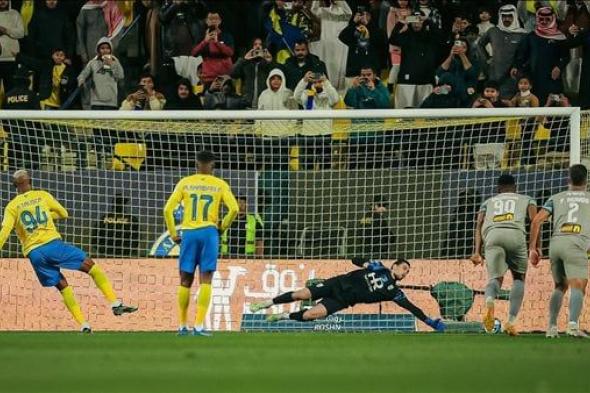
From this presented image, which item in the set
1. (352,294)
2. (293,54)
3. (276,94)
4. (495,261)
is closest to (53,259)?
(352,294)

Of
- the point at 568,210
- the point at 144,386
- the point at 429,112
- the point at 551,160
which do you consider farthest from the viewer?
the point at 551,160

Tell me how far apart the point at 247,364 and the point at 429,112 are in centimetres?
747

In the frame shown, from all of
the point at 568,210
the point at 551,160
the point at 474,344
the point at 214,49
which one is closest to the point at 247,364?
the point at 474,344

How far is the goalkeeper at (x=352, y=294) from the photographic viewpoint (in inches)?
672

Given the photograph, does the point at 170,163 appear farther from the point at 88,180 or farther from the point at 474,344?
the point at 474,344

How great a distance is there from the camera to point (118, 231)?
749 inches

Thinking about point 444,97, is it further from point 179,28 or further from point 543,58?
point 179,28

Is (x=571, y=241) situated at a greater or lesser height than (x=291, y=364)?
greater

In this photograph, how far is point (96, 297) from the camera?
1888 cm

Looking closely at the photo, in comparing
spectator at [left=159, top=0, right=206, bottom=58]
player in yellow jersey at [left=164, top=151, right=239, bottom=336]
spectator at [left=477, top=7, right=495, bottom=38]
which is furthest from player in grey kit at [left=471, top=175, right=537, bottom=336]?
spectator at [left=159, top=0, right=206, bottom=58]

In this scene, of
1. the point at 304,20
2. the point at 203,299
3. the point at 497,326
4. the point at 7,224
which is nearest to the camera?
the point at 203,299

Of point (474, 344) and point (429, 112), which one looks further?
point (429, 112)

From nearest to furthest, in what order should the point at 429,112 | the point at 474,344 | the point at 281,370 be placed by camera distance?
the point at 281,370
the point at 474,344
the point at 429,112

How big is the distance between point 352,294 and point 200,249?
2415 millimetres
